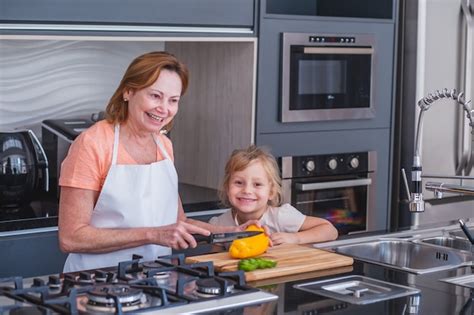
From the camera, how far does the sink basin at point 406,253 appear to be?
2.87 metres

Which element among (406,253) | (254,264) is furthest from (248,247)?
(406,253)

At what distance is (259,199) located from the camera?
3.20 metres

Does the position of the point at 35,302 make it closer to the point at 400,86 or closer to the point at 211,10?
the point at 211,10

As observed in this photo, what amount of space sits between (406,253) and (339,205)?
1697 millimetres

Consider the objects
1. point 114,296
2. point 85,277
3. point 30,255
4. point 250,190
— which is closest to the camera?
point 114,296

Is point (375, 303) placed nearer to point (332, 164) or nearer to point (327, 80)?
point (332, 164)

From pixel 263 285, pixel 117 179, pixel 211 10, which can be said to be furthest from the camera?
pixel 211 10

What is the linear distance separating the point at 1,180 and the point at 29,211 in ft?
0.54

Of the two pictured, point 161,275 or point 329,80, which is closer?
point 161,275

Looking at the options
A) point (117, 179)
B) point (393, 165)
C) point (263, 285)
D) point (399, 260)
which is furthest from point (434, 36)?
point (263, 285)

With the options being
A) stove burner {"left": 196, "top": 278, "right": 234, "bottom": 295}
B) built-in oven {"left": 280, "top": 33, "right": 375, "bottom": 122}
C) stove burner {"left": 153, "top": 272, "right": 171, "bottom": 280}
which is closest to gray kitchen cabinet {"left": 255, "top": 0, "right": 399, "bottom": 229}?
built-in oven {"left": 280, "top": 33, "right": 375, "bottom": 122}

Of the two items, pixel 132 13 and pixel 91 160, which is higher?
pixel 132 13

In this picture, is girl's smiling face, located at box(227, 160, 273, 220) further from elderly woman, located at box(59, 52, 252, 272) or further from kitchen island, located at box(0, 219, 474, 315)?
kitchen island, located at box(0, 219, 474, 315)

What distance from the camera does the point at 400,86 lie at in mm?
4891
